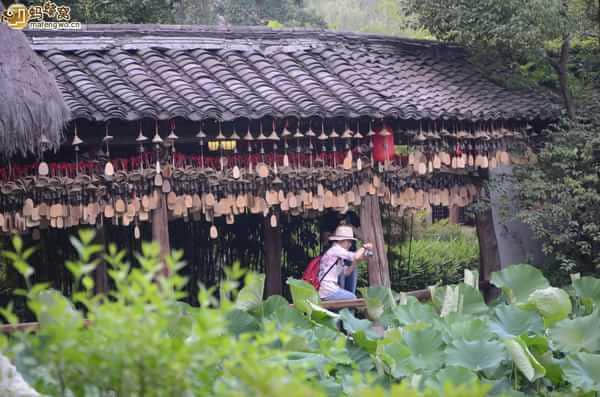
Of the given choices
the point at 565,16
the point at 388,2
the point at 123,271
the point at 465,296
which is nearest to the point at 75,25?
the point at 465,296

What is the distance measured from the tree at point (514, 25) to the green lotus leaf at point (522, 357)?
3.83m

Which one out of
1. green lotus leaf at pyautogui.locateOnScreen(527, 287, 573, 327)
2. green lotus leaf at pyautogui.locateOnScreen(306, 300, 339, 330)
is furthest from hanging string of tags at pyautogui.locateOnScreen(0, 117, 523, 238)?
green lotus leaf at pyautogui.locateOnScreen(527, 287, 573, 327)

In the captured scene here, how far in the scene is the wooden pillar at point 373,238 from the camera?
26.7ft

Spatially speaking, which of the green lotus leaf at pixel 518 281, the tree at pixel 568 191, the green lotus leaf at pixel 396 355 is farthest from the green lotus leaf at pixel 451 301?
the tree at pixel 568 191

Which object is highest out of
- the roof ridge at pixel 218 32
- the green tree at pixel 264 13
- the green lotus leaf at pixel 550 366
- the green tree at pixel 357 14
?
the green tree at pixel 357 14

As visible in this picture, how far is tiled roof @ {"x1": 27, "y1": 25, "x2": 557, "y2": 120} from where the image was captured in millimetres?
7086

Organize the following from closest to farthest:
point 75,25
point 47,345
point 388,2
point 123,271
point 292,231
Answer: point 123,271, point 47,345, point 75,25, point 292,231, point 388,2

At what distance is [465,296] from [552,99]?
3163 millimetres

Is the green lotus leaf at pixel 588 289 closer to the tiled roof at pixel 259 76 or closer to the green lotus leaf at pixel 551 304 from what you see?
the green lotus leaf at pixel 551 304

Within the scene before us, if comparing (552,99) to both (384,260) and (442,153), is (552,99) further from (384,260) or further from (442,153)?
(384,260)

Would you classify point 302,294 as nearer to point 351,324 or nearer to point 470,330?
point 351,324

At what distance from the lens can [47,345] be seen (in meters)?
2.95

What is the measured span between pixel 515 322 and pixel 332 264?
202 centimetres

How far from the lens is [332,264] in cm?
811
